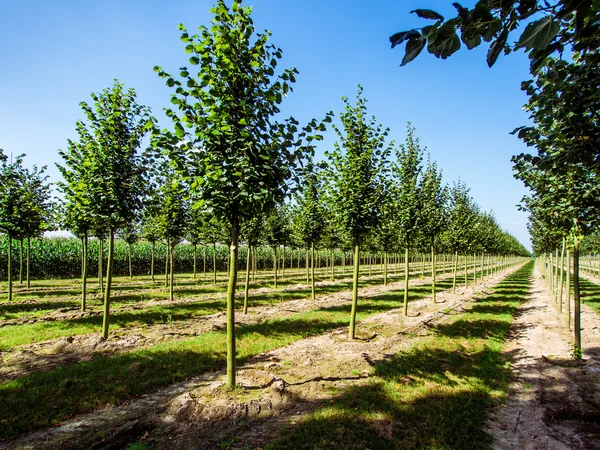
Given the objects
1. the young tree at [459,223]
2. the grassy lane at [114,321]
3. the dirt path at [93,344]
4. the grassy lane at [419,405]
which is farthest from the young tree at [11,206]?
the young tree at [459,223]

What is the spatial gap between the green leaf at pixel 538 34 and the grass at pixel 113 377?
8179mm

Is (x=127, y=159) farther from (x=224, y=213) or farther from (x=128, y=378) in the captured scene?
(x=128, y=378)

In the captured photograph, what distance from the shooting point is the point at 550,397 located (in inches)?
263

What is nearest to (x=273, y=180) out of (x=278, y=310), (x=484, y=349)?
(x=484, y=349)

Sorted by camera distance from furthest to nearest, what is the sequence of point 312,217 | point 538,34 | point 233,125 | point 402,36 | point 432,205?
1. point 312,217
2. point 432,205
3. point 233,125
4. point 402,36
5. point 538,34

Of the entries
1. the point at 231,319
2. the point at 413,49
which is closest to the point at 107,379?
the point at 231,319

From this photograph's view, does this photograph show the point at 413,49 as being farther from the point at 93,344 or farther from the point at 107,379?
the point at 93,344

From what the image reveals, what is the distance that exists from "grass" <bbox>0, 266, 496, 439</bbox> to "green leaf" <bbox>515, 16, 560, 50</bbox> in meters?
8.18

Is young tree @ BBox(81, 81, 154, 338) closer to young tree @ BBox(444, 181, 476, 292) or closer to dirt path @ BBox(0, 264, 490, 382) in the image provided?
dirt path @ BBox(0, 264, 490, 382)

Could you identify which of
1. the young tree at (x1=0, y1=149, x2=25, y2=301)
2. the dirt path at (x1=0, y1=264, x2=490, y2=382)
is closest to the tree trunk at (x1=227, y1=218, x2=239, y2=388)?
the dirt path at (x1=0, y1=264, x2=490, y2=382)

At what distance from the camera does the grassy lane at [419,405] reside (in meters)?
4.89

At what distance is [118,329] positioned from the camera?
1129 centimetres

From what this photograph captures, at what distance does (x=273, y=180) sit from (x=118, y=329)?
9.30m

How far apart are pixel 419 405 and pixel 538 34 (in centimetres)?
641
